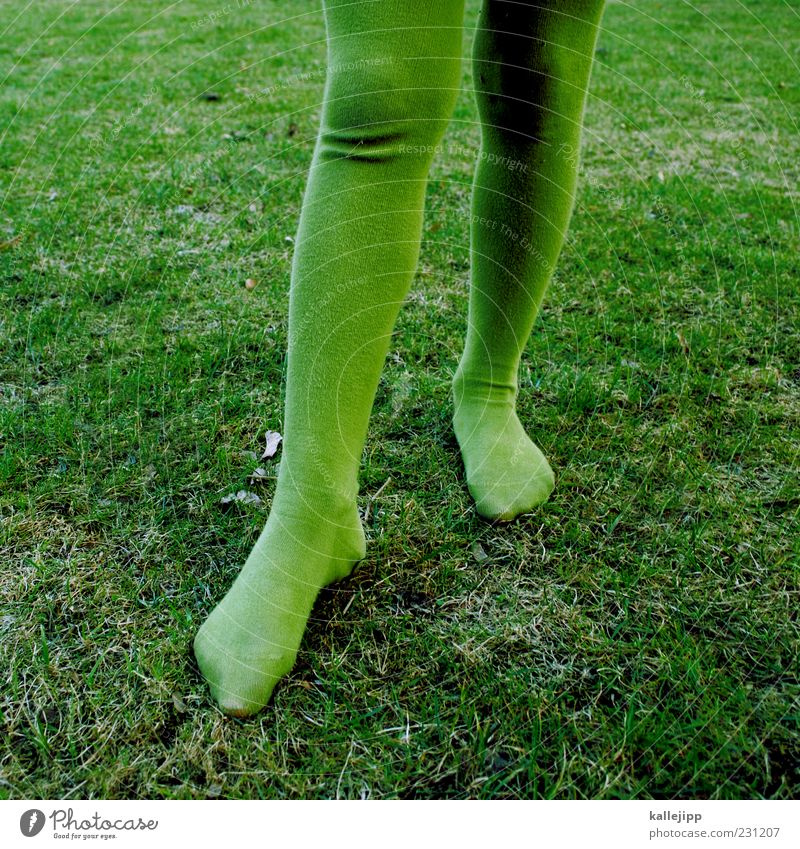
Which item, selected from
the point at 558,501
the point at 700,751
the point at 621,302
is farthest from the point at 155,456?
the point at 621,302

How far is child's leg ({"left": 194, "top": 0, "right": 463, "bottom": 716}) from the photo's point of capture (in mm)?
740

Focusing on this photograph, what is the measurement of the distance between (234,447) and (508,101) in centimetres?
68

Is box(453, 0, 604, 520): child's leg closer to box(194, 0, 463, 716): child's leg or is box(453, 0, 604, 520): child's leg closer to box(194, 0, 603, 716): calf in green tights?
box(194, 0, 603, 716): calf in green tights

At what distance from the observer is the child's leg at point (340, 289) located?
2.43ft

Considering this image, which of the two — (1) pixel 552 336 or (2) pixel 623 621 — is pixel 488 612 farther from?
(1) pixel 552 336

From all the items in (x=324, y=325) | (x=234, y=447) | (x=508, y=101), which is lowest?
(x=234, y=447)

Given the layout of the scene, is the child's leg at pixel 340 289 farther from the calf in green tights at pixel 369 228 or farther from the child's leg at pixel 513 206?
the child's leg at pixel 513 206

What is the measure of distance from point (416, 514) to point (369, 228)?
486 millimetres

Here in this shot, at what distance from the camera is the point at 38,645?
2.94 feet

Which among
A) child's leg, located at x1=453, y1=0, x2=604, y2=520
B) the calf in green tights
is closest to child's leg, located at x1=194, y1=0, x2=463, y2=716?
the calf in green tights

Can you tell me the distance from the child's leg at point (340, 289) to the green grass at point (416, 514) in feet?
0.24

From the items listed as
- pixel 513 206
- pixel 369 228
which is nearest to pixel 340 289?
pixel 369 228

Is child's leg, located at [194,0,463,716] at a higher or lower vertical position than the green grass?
higher

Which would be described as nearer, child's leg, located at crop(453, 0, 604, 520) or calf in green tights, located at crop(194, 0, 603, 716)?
calf in green tights, located at crop(194, 0, 603, 716)
